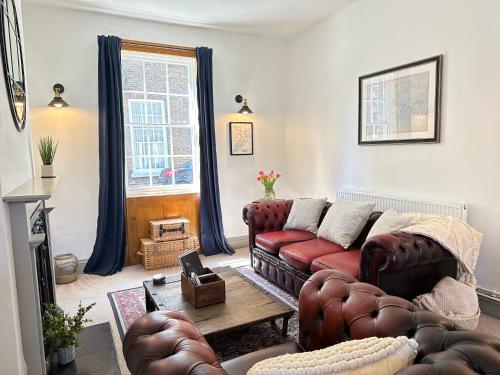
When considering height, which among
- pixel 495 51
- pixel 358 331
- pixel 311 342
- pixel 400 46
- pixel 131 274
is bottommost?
pixel 131 274

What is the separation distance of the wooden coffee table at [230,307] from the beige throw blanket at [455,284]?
1.07m

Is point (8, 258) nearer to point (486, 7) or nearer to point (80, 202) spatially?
point (80, 202)

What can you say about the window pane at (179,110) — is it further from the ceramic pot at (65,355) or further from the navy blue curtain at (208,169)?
the ceramic pot at (65,355)

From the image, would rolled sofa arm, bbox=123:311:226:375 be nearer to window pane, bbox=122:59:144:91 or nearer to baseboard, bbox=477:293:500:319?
baseboard, bbox=477:293:500:319

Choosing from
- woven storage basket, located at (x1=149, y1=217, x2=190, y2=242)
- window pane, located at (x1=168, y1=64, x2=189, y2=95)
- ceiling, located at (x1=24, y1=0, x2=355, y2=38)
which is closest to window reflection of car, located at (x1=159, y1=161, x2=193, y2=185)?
woven storage basket, located at (x1=149, y1=217, x2=190, y2=242)

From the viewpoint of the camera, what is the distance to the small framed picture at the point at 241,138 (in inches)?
189

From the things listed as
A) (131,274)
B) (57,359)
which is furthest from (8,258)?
(131,274)

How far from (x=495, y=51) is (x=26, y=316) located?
12.0ft

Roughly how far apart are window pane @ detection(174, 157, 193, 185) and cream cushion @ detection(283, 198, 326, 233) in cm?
166

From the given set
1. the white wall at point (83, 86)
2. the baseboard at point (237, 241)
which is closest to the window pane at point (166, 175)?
the white wall at point (83, 86)

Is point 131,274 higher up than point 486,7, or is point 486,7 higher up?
point 486,7

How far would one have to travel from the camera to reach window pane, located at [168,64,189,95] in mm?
4465

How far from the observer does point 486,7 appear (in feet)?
8.78

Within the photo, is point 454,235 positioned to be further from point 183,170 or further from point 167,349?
point 183,170
